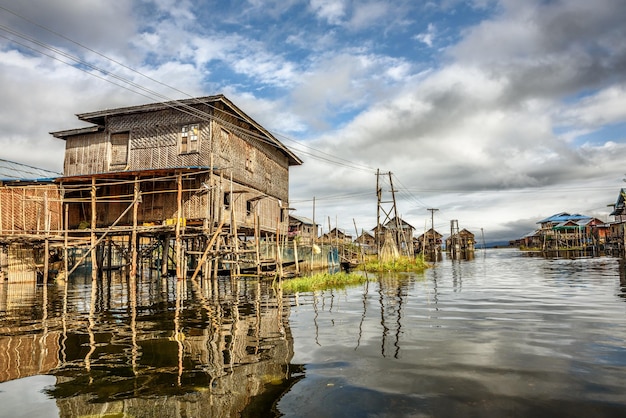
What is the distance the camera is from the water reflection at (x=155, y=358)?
411 centimetres

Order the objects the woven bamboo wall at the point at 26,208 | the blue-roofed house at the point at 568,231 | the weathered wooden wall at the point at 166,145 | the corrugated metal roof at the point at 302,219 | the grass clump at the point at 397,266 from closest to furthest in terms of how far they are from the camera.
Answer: the woven bamboo wall at the point at 26,208 < the weathered wooden wall at the point at 166,145 < the grass clump at the point at 397,266 < the corrugated metal roof at the point at 302,219 < the blue-roofed house at the point at 568,231

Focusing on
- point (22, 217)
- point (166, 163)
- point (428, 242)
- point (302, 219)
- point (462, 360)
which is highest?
point (166, 163)

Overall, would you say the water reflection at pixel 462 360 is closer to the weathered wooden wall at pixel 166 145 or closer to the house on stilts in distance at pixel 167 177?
the house on stilts in distance at pixel 167 177

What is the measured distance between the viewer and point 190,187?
75.6 feet

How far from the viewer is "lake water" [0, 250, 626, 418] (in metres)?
3.95

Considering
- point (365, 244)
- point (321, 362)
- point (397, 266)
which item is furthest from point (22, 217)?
point (365, 244)

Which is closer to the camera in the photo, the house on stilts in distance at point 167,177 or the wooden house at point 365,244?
the house on stilts in distance at point 167,177

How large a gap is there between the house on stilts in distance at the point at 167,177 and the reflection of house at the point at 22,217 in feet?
2.97

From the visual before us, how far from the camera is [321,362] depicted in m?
5.45

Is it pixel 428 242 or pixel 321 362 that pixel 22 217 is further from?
pixel 428 242

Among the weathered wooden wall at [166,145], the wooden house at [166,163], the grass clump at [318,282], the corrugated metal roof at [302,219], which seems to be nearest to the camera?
the grass clump at [318,282]

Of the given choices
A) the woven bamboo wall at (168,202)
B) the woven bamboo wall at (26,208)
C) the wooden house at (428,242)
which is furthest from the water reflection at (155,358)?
the wooden house at (428,242)

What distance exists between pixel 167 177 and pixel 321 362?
17561 millimetres

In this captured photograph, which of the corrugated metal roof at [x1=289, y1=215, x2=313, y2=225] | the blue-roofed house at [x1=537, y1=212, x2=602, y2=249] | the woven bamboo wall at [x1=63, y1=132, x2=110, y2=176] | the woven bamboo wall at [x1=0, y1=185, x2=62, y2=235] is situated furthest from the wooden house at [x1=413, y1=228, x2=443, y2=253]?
the woven bamboo wall at [x1=0, y1=185, x2=62, y2=235]
